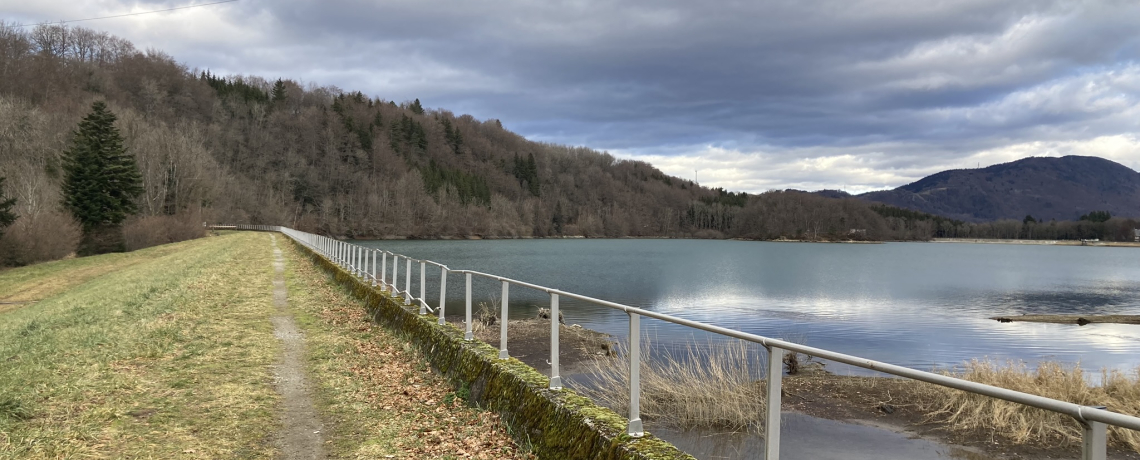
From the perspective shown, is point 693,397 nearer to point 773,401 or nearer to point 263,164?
point 773,401

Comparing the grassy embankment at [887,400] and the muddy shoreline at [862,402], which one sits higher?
the grassy embankment at [887,400]

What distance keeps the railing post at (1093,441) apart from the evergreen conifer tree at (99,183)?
170 feet

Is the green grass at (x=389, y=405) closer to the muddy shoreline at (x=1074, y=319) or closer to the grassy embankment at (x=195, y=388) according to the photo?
the grassy embankment at (x=195, y=388)

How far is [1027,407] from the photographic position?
12.6 meters

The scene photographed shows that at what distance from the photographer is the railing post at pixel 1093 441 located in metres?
2.19

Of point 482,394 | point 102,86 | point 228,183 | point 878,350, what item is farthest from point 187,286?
point 102,86

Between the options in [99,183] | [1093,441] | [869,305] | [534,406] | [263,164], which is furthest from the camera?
[263,164]

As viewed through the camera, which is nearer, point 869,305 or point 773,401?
point 773,401

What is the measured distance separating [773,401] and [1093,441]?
61.3 inches

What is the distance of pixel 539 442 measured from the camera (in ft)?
19.9

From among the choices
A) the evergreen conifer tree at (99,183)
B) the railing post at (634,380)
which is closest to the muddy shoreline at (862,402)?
the railing post at (634,380)

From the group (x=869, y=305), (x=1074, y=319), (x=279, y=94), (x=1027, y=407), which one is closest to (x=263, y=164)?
(x=279, y=94)

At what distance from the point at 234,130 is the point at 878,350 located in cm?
14123

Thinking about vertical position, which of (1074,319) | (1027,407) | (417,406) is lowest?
(1074,319)
